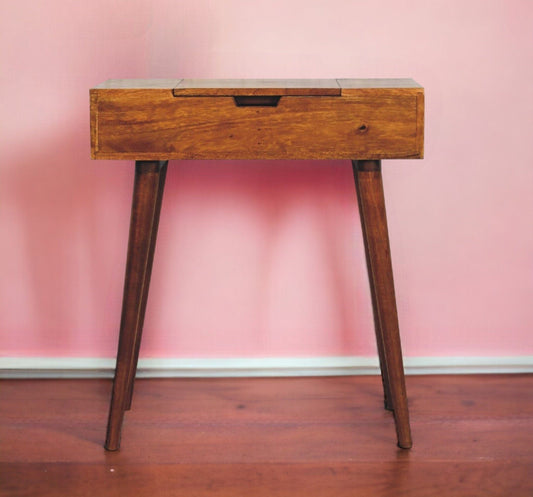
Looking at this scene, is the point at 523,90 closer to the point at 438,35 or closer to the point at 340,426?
the point at 438,35

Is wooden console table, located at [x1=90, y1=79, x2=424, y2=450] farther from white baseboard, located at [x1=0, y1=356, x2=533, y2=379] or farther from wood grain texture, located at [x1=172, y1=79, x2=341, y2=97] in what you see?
white baseboard, located at [x1=0, y1=356, x2=533, y2=379]

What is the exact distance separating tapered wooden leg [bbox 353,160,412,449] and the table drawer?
0.06 metres

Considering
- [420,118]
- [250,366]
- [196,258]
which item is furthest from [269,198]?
[420,118]

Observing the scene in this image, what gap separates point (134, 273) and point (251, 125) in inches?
13.8

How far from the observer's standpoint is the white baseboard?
5.80 feet

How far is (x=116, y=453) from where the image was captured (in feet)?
4.58

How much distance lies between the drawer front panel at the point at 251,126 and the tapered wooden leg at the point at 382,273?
2.5 inches

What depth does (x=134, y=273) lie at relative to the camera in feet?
4.48

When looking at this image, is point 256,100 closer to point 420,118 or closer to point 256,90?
point 256,90

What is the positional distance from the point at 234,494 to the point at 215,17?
1.03 metres

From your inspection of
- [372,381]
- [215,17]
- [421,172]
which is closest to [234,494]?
[372,381]

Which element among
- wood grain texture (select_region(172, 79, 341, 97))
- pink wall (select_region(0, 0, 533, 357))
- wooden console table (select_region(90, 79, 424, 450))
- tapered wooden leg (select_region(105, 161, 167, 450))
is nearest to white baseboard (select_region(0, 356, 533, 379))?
pink wall (select_region(0, 0, 533, 357))

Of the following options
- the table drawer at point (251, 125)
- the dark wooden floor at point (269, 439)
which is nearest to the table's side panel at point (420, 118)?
the table drawer at point (251, 125)

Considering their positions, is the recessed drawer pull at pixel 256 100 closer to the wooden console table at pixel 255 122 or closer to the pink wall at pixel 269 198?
the wooden console table at pixel 255 122
